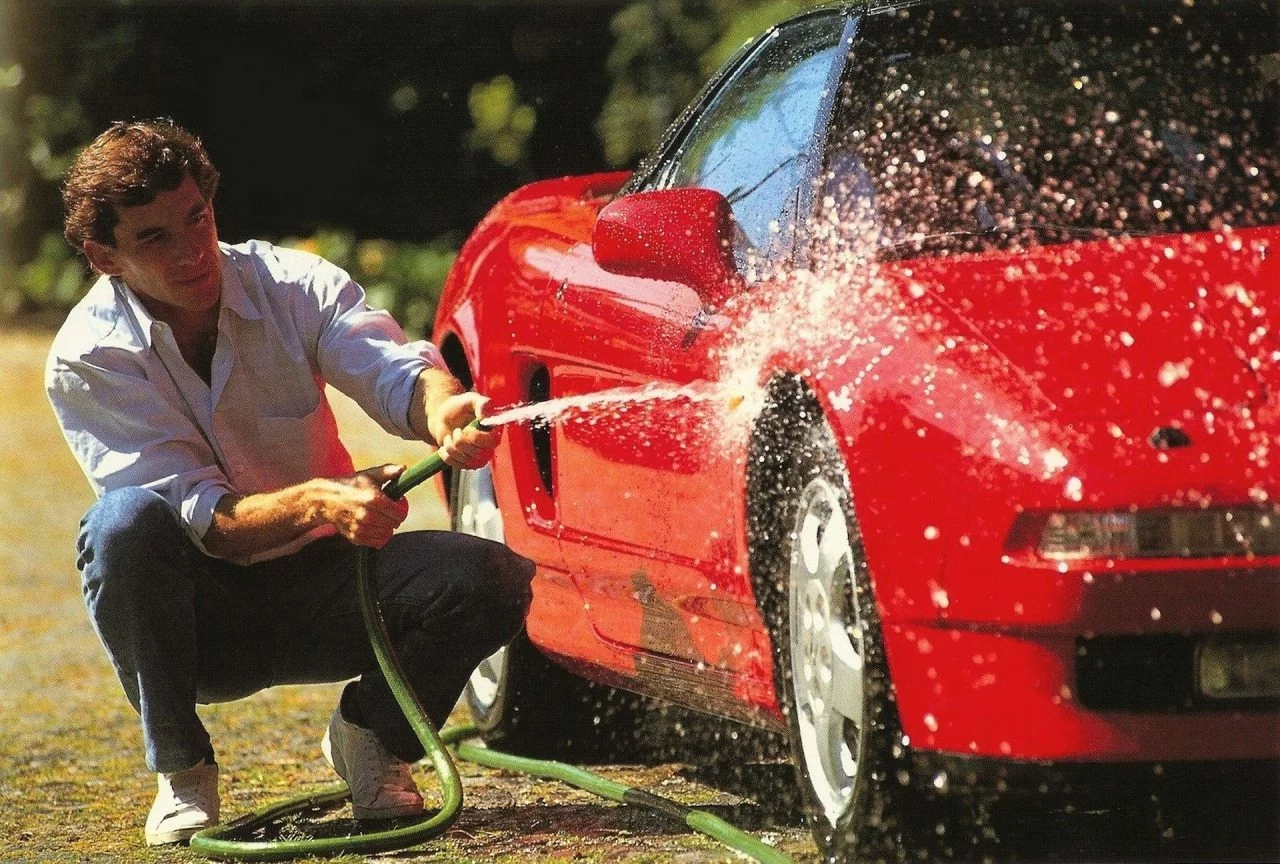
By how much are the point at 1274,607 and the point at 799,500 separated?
920 millimetres

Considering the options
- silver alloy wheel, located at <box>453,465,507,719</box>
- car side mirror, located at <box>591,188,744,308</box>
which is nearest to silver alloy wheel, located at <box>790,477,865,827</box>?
car side mirror, located at <box>591,188,744,308</box>

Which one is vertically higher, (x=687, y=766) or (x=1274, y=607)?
(x=1274, y=607)

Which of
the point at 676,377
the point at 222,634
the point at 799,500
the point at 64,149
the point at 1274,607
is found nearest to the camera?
the point at 1274,607

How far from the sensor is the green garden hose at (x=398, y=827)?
4719 millimetres

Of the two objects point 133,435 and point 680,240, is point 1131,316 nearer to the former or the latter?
point 680,240

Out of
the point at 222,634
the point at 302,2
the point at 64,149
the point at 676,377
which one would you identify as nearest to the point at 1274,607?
the point at 676,377

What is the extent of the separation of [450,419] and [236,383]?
1.71 ft

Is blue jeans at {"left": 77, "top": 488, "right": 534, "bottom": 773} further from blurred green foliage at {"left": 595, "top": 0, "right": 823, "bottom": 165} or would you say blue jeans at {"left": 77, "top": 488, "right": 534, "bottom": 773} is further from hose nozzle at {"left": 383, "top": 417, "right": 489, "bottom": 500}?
blurred green foliage at {"left": 595, "top": 0, "right": 823, "bottom": 165}

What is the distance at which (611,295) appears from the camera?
5.16m

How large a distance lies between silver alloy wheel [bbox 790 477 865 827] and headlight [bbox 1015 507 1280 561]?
A: 0.49 m

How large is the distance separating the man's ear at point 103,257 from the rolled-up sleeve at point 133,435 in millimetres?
204

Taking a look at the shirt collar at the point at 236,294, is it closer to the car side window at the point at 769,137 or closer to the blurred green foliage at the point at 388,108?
the car side window at the point at 769,137

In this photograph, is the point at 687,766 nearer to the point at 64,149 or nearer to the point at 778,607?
the point at 778,607

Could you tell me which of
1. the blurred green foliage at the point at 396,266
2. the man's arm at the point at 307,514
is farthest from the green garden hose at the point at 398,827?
the blurred green foliage at the point at 396,266
